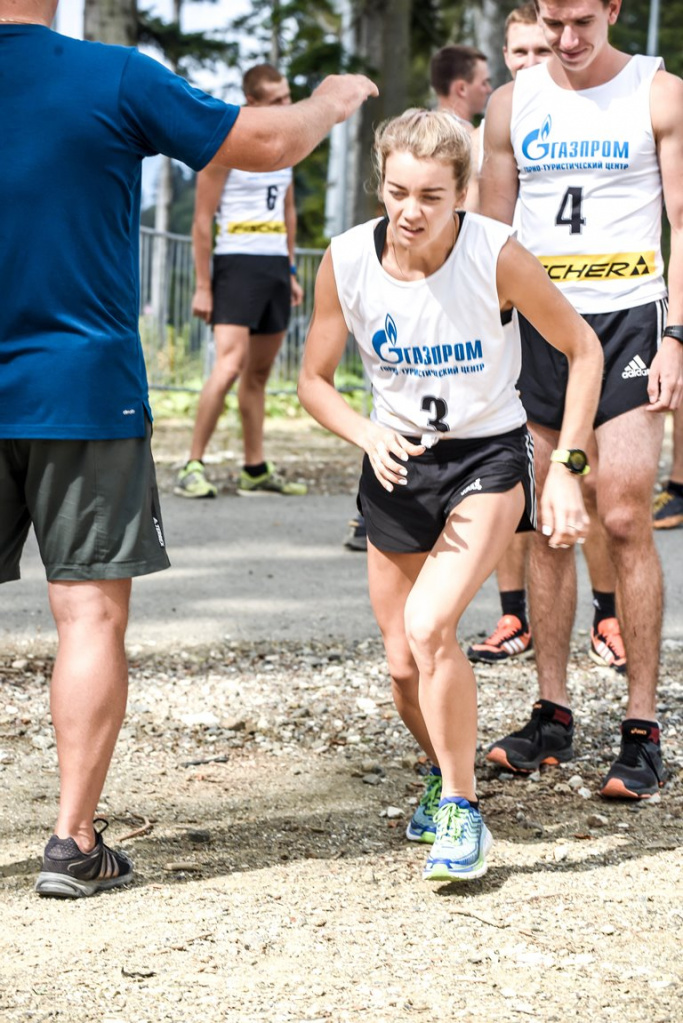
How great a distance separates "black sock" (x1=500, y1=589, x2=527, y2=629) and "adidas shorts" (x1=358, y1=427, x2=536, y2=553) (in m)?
2.12

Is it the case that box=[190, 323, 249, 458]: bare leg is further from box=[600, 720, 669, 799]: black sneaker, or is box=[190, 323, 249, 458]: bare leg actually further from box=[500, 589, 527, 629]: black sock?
box=[600, 720, 669, 799]: black sneaker

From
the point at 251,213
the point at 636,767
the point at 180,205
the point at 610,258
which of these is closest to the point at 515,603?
the point at 636,767

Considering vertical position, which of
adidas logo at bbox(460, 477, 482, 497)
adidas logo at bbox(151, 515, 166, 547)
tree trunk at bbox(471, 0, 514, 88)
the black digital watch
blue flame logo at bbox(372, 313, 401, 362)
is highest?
tree trunk at bbox(471, 0, 514, 88)

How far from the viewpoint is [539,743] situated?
4578mm

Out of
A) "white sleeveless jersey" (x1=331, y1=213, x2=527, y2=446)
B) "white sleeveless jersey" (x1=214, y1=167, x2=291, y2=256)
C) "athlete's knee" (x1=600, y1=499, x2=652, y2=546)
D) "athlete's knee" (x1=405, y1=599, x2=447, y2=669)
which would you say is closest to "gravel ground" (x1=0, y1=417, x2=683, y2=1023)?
"athlete's knee" (x1=405, y1=599, x2=447, y2=669)

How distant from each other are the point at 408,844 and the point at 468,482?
1034 mm

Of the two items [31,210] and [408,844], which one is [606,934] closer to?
[408,844]

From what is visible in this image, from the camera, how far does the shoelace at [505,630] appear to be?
19.1ft

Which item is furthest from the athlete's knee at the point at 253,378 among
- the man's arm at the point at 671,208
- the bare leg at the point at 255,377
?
the man's arm at the point at 671,208

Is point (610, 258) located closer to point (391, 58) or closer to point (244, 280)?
point (244, 280)

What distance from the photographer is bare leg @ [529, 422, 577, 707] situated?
4676 millimetres

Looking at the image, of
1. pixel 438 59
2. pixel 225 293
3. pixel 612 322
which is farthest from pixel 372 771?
pixel 225 293

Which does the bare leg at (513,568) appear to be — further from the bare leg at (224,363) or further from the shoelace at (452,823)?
the bare leg at (224,363)

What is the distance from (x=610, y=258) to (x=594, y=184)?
235 mm
